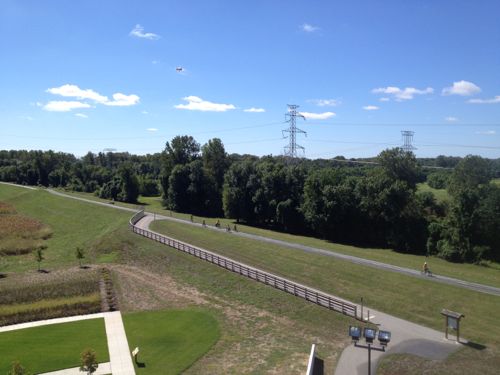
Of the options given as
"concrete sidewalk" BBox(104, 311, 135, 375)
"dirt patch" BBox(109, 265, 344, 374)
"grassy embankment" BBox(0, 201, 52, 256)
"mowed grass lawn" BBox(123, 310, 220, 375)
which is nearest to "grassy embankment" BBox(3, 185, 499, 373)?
"dirt patch" BBox(109, 265, 344, 374)

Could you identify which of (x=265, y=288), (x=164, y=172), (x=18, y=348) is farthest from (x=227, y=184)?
(x=18, y=348)

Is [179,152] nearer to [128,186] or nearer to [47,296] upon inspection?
[128,186]

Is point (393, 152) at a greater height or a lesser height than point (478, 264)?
greater

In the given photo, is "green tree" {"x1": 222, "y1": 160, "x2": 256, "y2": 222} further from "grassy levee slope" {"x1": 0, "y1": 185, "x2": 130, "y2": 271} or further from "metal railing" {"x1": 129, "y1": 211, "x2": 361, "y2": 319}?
"metal railing" {"x1": 129, "y1": 211, "x2": 361, "y2": 319}

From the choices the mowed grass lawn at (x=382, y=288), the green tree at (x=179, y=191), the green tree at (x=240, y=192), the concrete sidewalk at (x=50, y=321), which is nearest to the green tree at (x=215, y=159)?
the green tree at (x=179, y=191)

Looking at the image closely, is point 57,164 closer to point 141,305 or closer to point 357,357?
point 141,305

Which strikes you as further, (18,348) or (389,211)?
(389,211)
